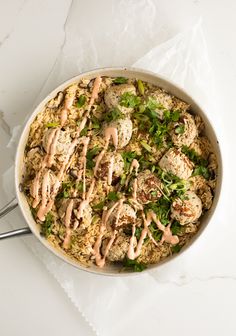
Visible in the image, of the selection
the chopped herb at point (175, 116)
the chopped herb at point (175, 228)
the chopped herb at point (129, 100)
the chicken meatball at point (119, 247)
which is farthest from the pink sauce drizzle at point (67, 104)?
the chopped herb at point (175, 228)

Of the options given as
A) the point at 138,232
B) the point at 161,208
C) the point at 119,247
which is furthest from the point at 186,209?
the point at 119,247

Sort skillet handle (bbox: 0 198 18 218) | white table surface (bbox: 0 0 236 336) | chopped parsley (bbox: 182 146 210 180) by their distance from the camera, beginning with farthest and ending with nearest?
white table surface (bbox: 0 0 236 336), skillet handle (bbox: 0 198 18 218), chopped parsley (bbox: 182 146 210 180)

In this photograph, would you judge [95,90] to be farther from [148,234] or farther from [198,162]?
[148,234]

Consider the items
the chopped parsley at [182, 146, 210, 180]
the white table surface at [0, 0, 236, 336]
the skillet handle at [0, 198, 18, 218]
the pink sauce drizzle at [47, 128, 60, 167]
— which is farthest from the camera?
the white table surface at [0, 0, 236, 336]

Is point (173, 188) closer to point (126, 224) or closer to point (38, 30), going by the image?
point (126, 224)

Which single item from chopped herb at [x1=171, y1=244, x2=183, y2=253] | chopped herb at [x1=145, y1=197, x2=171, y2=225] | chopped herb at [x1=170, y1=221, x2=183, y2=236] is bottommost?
chopped herb at [x1=171, y1=244, x2=183, y2=253]

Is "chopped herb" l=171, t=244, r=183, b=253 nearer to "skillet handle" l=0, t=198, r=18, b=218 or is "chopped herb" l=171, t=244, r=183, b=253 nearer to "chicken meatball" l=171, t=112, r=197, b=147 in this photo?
"chicken meatball" l=171, t=112, r=197, b=147

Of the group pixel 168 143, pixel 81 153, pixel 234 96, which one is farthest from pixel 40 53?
pixel 234 96

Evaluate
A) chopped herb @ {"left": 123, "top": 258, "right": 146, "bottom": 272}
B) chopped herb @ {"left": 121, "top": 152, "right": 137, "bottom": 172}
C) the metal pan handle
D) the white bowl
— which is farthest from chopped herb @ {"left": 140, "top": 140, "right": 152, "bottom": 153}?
the metal pan handle

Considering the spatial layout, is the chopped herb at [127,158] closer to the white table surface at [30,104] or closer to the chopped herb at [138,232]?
the chopped herb at [138,232]
